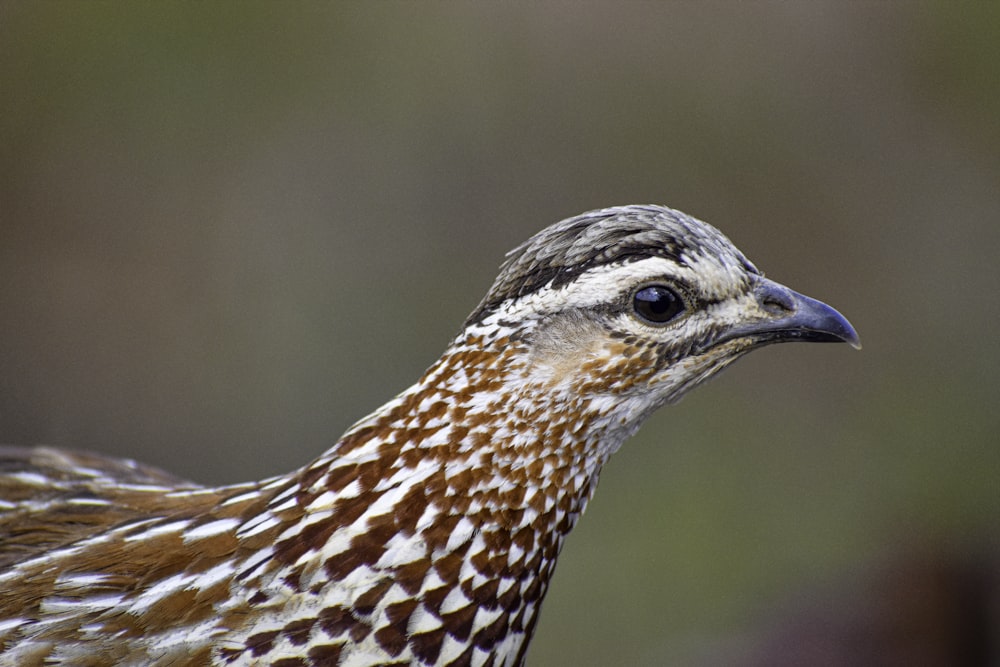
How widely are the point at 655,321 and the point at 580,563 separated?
5.58m

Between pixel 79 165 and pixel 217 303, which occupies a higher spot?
pixel 79 165

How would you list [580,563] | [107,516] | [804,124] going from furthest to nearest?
[804,124] → [580,563] → [107,516]

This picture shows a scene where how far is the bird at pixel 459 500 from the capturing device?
3.25 metres

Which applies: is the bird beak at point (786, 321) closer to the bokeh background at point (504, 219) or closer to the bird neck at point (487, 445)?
the bird neck at point (487, 445)

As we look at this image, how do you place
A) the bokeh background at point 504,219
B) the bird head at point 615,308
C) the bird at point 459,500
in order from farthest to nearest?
1. the bokeh background at point 504,219
2. the bird head at point 615,308
3. the bird at point 459,500

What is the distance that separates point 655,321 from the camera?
3.41m

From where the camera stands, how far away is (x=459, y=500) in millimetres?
3336

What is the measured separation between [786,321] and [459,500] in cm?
122

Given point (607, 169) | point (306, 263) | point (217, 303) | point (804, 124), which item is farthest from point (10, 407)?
point (804, 124)

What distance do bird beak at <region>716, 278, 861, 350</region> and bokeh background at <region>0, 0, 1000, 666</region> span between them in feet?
17.6

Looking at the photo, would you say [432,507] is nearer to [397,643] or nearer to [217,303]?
[397,643]

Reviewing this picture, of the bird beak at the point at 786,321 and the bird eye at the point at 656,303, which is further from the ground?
the bird beak at the point at 786,321

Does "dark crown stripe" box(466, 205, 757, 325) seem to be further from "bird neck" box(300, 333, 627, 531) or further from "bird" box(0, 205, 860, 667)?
"bird neck" box(300, 333, 627, 531)

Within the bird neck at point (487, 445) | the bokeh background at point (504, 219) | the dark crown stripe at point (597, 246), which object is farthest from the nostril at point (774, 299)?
the bokeh background at point (504, 219)
